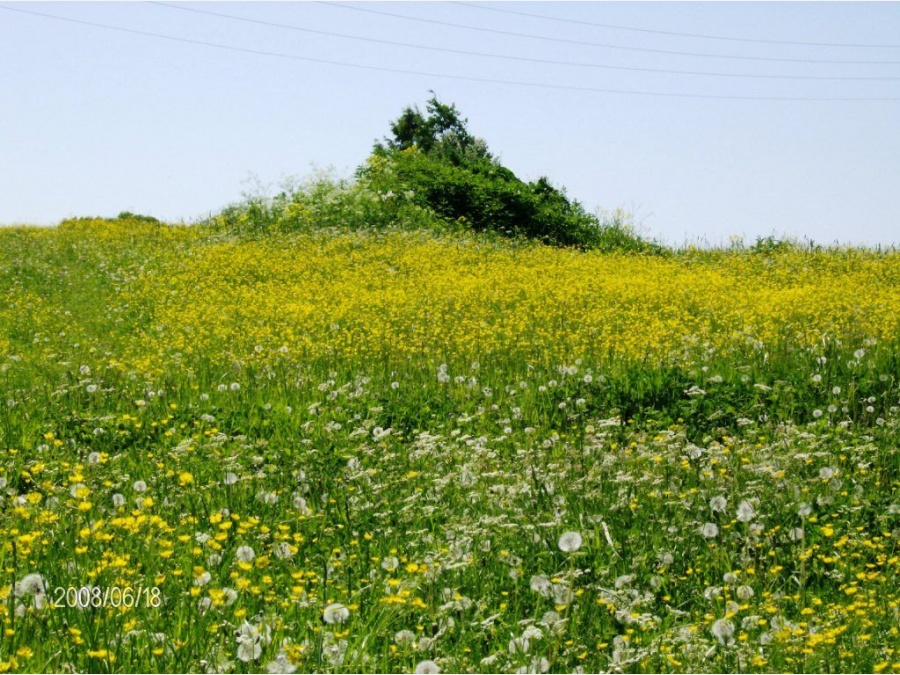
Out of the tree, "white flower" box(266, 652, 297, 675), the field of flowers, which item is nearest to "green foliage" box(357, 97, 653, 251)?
the tree

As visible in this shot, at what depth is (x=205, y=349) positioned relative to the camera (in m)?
11.8

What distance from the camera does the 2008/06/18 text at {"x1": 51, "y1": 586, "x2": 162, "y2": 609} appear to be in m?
3.56

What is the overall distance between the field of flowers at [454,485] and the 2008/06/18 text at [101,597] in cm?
2

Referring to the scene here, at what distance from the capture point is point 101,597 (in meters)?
3.61

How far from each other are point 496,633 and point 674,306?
11.0 meters

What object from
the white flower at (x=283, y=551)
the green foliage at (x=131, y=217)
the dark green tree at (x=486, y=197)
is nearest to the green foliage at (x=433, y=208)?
the dark green tree at (x=486, y=197)

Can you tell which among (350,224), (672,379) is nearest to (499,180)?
(350,224)

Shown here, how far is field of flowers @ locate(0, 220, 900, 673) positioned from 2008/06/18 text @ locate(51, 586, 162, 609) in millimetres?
24

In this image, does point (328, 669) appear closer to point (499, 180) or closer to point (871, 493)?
point (871, 493)

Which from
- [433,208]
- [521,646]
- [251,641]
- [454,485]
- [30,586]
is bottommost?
[521,646]

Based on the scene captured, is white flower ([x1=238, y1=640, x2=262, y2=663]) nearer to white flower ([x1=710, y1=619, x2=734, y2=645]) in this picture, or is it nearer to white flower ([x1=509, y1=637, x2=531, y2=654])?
white flower ([x1=509, y1=637, x2=531, y2=654])

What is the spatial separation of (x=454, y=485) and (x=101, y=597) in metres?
2.63

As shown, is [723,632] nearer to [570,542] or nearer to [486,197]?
[570,542]

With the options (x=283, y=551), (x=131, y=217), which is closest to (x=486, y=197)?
(x=131, y=217)
